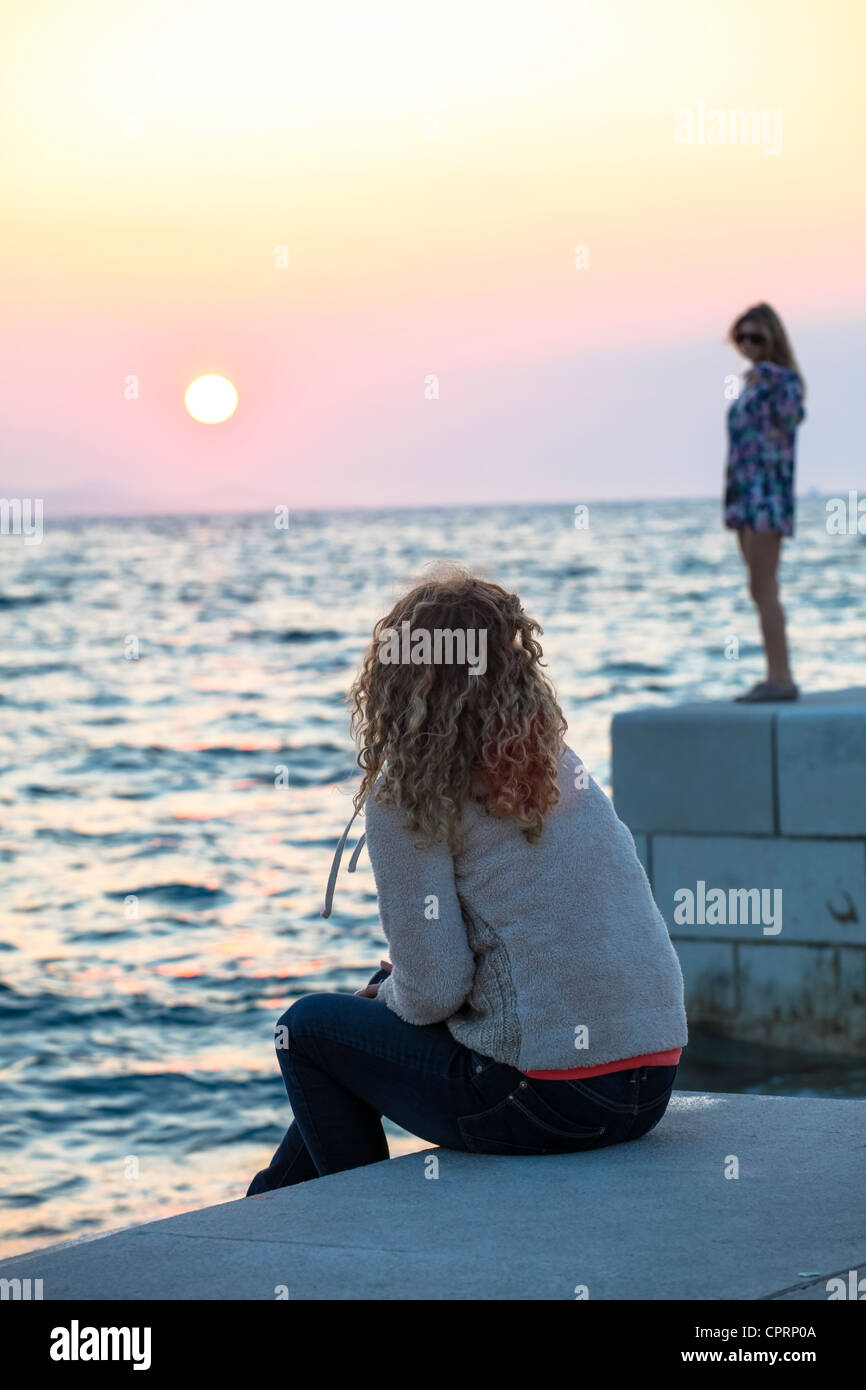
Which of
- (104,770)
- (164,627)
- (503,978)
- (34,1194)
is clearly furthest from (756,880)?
(164,627)

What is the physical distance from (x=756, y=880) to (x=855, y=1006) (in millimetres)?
643

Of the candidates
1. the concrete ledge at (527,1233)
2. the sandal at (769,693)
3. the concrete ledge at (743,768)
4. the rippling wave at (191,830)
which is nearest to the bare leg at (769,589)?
the sandal at (769,693)

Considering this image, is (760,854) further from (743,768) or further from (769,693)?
(769,693)

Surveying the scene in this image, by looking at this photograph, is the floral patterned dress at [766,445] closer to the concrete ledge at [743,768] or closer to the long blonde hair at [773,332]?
the long blonde hair at [773,332]

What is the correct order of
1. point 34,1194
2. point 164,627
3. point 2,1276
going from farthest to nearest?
point 164,627, point 34,1194, point 2,1276

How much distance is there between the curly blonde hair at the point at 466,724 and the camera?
3.38m

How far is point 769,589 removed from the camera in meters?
8.21

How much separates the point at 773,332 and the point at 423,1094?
18.0ft

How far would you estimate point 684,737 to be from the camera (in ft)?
23.7

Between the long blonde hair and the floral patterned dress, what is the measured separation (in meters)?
0.05

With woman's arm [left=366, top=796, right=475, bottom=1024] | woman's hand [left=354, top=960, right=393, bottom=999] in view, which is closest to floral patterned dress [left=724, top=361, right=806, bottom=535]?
woman's hand [left=354, top=960, right=393, bottom=999]

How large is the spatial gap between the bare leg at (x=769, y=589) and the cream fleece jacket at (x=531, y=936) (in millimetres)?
4794

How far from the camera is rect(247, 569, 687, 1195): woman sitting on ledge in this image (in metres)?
3.40
